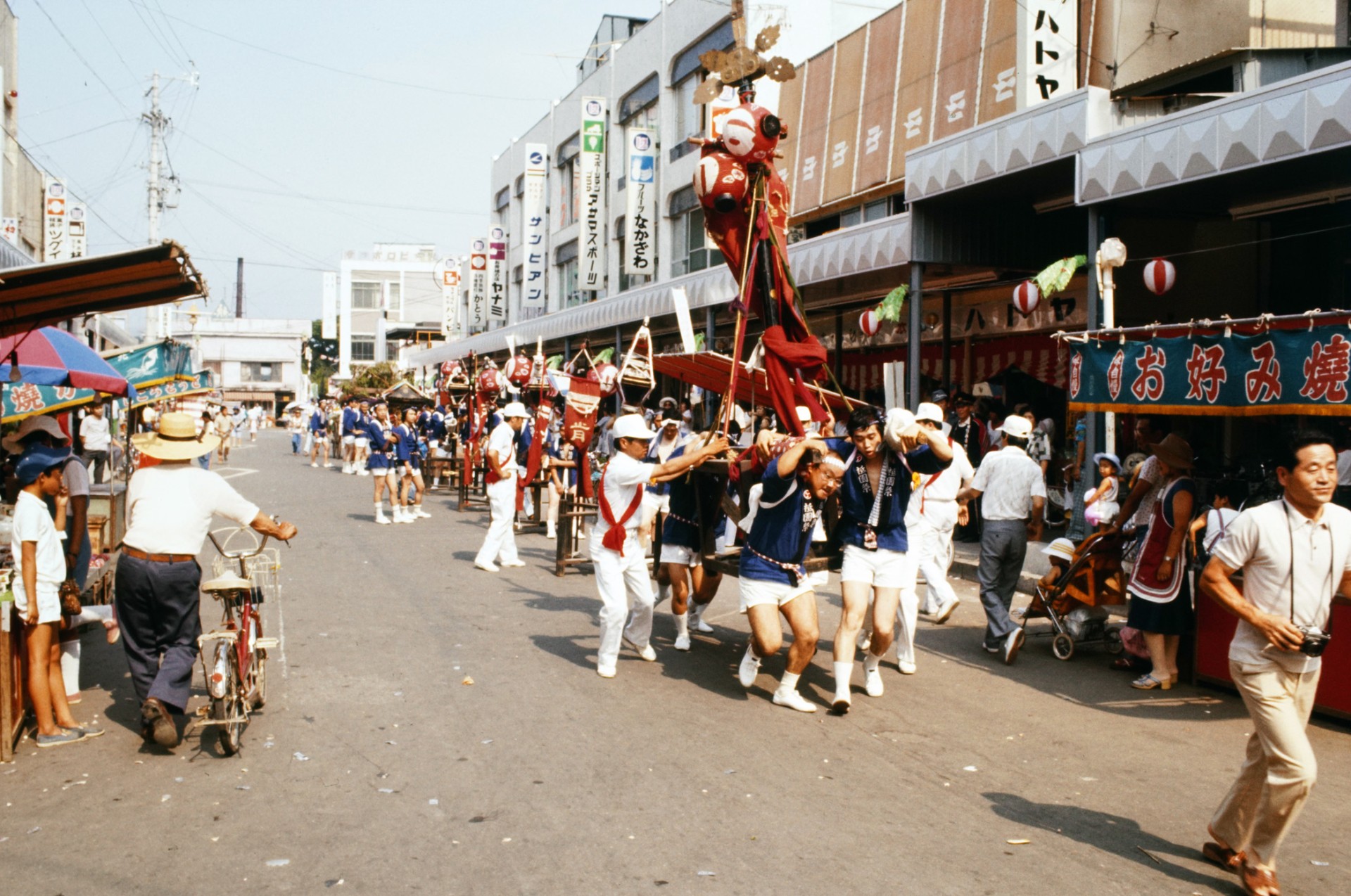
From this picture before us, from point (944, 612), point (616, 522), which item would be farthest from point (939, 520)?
point (616, 522)

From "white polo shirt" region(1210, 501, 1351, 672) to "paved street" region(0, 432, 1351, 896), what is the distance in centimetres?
110

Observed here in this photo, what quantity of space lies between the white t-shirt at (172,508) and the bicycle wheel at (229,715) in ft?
2.45

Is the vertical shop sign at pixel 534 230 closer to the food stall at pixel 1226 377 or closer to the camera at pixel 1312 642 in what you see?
the food stall at pixel 1226 377

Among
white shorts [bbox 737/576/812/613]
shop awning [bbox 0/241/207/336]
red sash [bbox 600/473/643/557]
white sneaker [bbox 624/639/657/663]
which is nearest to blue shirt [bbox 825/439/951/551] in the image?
white shorts [bbox 737/576/812/613]

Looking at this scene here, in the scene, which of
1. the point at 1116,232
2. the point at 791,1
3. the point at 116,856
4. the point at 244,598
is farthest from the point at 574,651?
the point at 791,1

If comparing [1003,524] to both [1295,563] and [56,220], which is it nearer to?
[1295,563]

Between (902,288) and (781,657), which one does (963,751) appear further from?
(902,288)

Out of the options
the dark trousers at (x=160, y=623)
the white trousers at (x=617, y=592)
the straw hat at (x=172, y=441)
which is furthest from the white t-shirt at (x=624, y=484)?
the dark trousers at (x=160, y=623)

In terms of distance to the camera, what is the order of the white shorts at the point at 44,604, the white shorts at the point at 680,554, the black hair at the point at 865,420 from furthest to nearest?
the white shorts at the point at 680,554, the black hair at the point at 865,420, the white shorts at the point at 44,604

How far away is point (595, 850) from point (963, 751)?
8.52 feet

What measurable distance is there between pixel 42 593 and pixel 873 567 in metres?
5.03

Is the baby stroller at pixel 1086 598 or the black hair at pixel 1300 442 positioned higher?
the black hair at pixel 1300 442

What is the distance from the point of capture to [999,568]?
9.12 m

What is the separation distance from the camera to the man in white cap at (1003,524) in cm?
898
